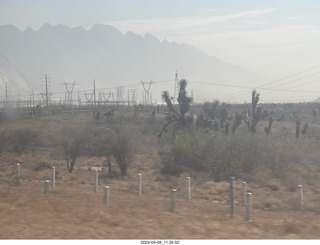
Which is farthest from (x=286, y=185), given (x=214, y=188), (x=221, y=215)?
(x=221, y=215)

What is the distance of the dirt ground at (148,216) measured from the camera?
9.02 metres

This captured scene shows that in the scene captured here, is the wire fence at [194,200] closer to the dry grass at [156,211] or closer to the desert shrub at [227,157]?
the dry grass at [156,211]

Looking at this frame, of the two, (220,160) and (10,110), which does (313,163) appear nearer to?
(220,160)

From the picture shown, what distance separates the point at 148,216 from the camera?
11367mm

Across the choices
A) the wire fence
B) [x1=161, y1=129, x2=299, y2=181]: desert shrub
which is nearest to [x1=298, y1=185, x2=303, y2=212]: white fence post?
the wire fence

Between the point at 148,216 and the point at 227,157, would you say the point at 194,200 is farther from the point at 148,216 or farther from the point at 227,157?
the point at 227,157

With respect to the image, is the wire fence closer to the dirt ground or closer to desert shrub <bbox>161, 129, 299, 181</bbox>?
the dirt ground

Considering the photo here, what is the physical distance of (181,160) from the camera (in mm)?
26266

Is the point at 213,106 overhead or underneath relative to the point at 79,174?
overhead

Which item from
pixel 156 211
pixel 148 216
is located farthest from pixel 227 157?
pixel 148 216

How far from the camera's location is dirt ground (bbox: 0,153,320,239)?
9023mm

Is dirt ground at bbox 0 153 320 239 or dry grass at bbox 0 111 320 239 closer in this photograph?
dirt ground at bbox 0 153 320 239

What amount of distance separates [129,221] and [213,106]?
41502 mm
